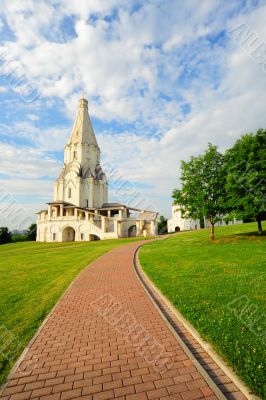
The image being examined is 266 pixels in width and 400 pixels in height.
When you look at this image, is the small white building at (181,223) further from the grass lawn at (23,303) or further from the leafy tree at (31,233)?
the grass lawn at (23,303)

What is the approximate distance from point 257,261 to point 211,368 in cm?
1079

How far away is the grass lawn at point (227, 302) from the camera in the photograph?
4950 mm

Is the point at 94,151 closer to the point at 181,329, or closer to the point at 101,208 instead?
the point at 101,208

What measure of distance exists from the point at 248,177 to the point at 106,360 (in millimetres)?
20082

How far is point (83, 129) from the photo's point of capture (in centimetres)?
6931

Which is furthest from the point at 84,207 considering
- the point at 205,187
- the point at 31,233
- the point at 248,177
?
the point at 248,177

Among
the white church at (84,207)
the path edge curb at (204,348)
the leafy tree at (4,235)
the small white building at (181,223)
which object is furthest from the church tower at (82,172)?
the path edge curb at (204,348)

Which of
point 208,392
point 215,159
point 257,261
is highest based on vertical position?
point 215,159

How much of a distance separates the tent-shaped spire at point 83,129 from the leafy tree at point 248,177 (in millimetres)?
52172

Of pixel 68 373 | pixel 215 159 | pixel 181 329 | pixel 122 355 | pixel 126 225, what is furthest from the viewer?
pixel 126 225

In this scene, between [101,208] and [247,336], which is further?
[101,208]

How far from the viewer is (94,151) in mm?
70688

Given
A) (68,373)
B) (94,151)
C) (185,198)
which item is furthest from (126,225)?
(68,373)

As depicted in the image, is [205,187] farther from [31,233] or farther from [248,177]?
[31,233]
